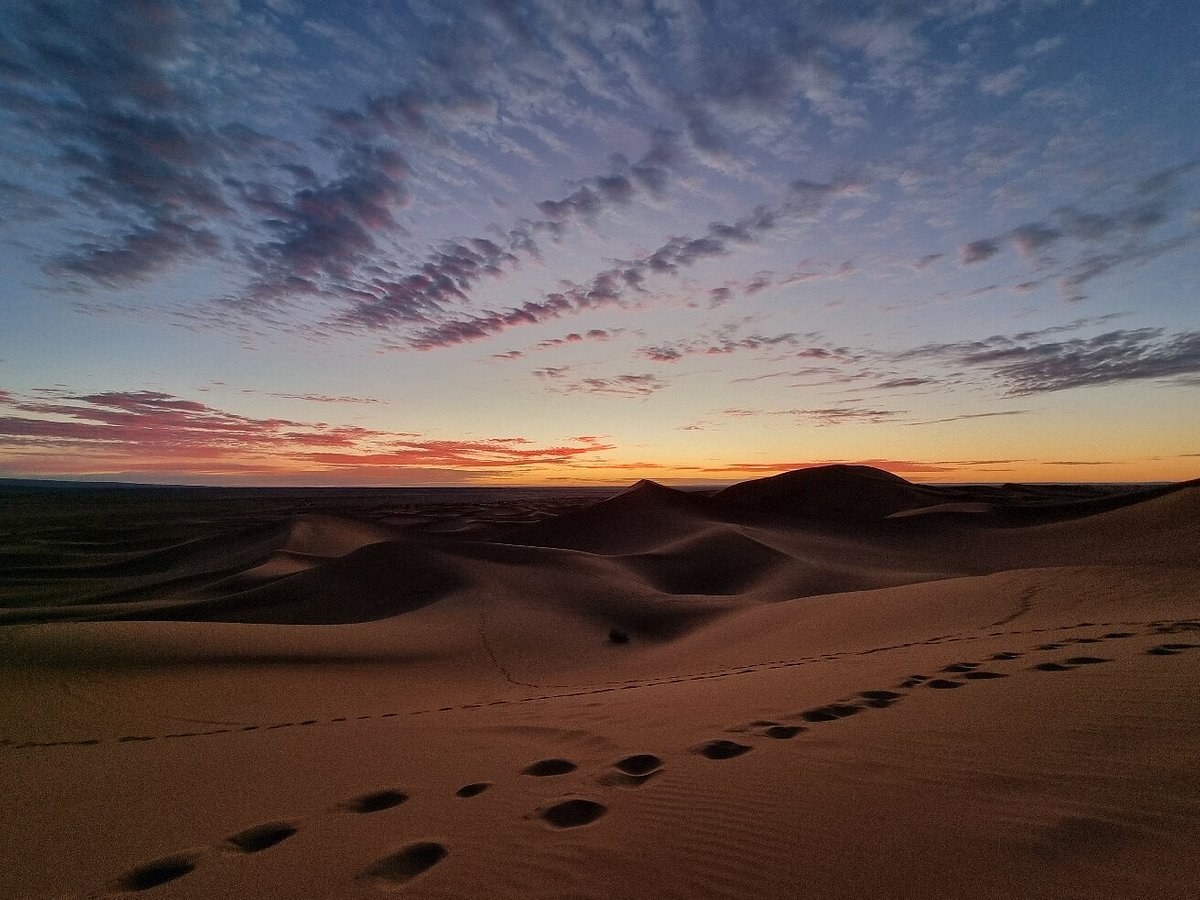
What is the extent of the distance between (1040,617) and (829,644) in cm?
302

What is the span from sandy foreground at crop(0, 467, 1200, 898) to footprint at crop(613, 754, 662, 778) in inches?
1.1

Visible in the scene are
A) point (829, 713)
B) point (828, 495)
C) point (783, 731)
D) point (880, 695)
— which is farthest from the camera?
point (828, 495)

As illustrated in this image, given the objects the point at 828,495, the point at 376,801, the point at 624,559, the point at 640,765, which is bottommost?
the point at 624,559

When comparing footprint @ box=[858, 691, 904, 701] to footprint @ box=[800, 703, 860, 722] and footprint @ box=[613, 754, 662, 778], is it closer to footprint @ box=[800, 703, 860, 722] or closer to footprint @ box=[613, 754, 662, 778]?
footprint @ box=[800, 703, 860, 722]

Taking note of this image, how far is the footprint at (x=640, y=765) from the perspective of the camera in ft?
13.4

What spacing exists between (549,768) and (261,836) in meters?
1.82

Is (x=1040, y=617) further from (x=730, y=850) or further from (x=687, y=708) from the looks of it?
(x=730, y=850)

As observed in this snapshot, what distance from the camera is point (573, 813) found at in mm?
3510

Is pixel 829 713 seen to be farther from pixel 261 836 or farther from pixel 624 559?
pixel 624 559

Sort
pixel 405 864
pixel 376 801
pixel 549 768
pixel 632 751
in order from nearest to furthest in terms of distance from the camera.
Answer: pixel 405 864 → pixel 376 801 → pixel 549 768 → pixel 632 751

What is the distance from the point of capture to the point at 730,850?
291cm

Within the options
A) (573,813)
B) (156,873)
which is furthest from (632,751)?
(156,873)

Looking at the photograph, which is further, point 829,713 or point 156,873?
point 829,713

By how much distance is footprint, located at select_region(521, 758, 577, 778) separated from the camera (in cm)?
431
